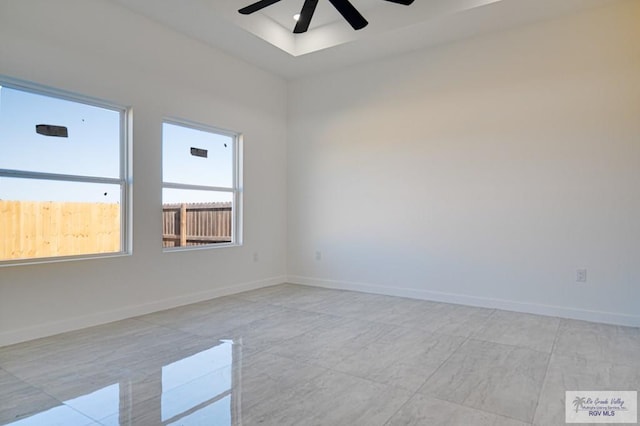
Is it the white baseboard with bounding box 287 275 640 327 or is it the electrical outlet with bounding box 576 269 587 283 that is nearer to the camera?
the white baseboard with bounding box 287 275 640 327

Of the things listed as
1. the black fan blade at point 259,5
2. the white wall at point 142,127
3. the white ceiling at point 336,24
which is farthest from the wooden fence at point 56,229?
the black fan blade at point 259,5

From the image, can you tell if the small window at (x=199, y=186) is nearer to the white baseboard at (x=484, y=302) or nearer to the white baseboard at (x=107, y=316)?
the white baseboard at (x=107, y=316)

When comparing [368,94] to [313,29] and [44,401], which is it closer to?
[313,29]

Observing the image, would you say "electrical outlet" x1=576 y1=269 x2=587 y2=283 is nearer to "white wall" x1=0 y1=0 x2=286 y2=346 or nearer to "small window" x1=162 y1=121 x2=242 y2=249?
"white wall" x1=0 y1=0 x2=286 y2=346

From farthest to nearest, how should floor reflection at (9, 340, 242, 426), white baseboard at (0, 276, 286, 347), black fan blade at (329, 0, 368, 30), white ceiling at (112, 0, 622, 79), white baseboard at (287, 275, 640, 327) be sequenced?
white ceiling at (112, 0, 622, 79), white baseboard at (287, 275, 640, 327), black fan blade at (329, 0, 368, 30), white baseboard at (0, 276, 286, 347), floor reflection at (9, 340, 242, 426)

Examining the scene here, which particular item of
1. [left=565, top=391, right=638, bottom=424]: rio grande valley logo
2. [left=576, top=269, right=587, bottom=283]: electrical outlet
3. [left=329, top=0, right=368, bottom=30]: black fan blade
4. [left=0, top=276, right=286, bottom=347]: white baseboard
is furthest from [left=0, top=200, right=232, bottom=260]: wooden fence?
[left=576, top=269, right=587, bottom=283]: electrical outlet

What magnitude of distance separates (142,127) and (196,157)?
2.70 feet

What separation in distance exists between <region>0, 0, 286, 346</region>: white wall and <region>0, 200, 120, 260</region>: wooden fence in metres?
0.16

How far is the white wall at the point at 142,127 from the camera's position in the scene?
3.00 metres

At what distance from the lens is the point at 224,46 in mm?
4461

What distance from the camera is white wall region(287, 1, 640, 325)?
351 centimetres

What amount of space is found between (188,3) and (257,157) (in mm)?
2084

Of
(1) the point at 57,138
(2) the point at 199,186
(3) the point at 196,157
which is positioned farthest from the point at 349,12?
(1) the point at 57,138

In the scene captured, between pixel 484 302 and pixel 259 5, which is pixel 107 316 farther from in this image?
pixel 484 302
